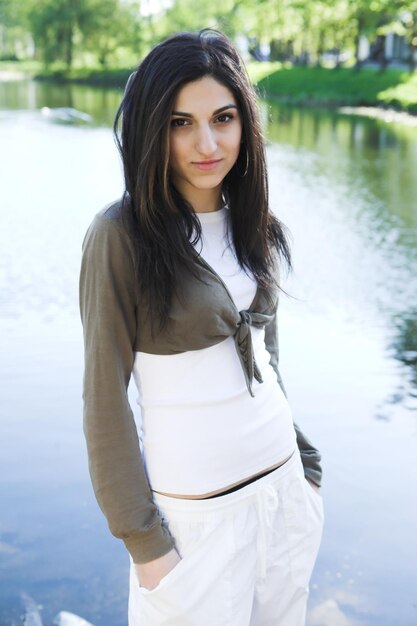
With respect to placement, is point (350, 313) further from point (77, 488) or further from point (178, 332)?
point (178, 332)

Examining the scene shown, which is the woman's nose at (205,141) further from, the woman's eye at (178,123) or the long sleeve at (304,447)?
the long sleeve at (304,447)

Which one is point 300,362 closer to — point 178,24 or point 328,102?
point 328,102

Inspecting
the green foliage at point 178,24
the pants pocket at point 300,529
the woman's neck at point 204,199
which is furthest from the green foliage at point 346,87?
the pants pocket at point 300,529

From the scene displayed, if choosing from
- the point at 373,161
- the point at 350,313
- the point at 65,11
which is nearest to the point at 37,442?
the point at 350,313

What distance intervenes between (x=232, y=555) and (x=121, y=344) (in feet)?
1.28

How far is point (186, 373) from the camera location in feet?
4.53

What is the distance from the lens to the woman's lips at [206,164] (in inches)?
55.9

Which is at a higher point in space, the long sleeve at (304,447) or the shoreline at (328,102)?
the long sleeve at (304,447)

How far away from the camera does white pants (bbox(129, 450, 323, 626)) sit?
137 cm

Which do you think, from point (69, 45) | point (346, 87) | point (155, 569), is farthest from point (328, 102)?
point (155, 569)

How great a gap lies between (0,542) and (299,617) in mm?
1669

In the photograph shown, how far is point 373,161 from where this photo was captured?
13.3 meters

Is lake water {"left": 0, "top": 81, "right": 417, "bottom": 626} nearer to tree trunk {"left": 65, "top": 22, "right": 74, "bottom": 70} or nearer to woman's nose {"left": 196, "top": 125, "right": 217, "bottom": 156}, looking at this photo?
woman's nose {"left": 196, "top": 125, "right": 217, "bottom": 156}

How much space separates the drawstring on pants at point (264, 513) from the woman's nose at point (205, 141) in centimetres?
57
